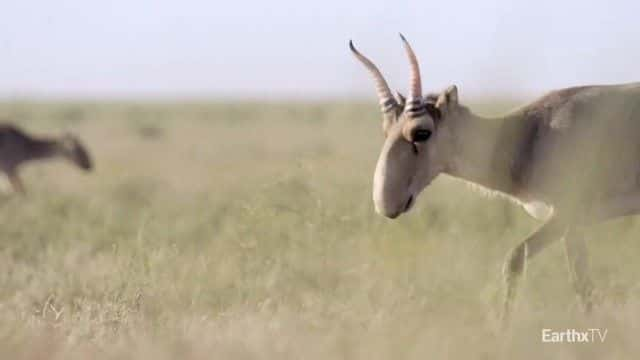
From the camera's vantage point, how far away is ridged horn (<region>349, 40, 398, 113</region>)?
9.56 m

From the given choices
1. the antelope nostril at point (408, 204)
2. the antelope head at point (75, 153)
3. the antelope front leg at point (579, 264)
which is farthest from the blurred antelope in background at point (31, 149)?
the antelope front leg at point (579, 264)

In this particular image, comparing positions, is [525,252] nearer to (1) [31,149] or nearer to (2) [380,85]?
(2) [380,85]

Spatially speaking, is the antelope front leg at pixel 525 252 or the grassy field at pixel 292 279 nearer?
the grassy field at pixel 292 279

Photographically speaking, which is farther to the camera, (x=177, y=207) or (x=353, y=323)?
(x=177, y=207)

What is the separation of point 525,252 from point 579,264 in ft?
2.17

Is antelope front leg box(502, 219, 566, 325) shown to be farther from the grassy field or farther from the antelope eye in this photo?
the antelope eye

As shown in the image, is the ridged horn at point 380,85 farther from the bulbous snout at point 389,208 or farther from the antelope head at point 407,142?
the bulbous snout at point 389,208

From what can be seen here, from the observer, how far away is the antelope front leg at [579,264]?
9602 mm

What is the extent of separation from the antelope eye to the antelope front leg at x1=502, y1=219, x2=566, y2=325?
3.65 feet

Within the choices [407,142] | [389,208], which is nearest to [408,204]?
[389,208]

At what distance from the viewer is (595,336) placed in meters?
8.18

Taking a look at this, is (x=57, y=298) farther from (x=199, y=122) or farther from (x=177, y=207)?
(x=199, y=122)

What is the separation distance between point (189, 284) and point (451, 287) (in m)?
2.31

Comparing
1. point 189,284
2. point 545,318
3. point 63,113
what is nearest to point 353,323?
point 545,318
